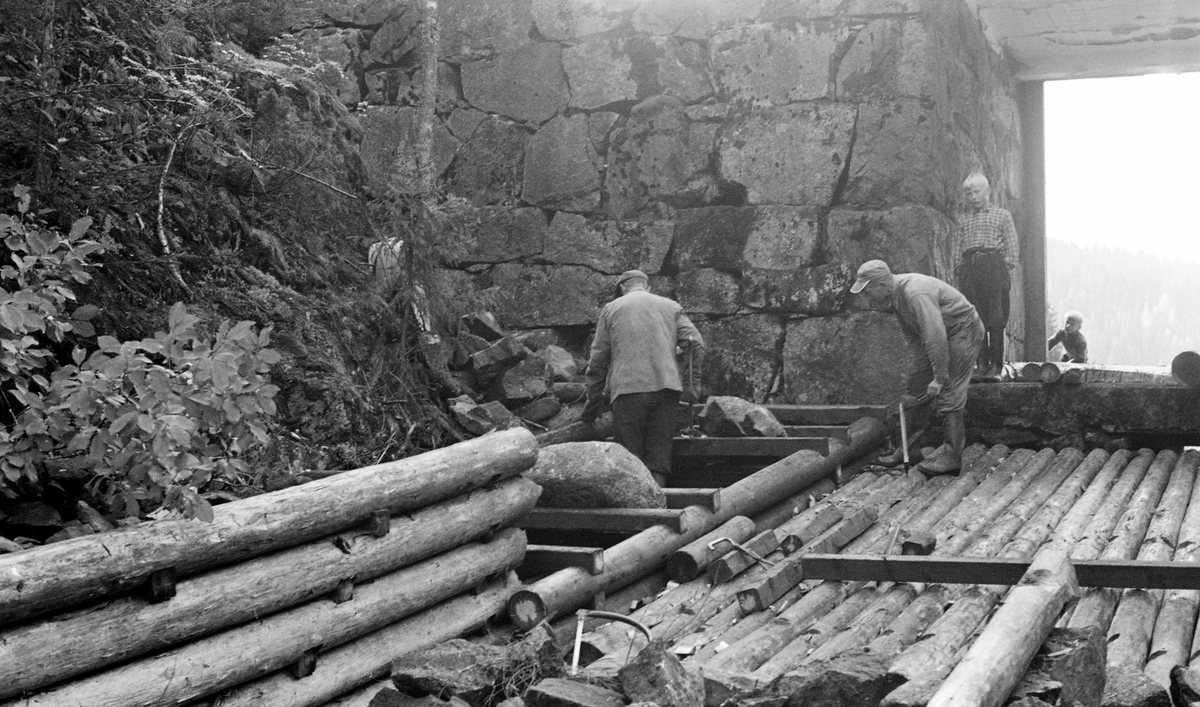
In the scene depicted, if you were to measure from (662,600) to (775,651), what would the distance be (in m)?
0.89

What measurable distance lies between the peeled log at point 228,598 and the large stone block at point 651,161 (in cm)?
521

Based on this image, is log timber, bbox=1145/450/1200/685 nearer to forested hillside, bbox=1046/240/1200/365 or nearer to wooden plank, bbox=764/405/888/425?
wooden plank, bbox=764/405/888/425

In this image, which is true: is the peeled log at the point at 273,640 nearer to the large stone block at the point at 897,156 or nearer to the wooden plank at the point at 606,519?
the wooden plank at the point at 606,519

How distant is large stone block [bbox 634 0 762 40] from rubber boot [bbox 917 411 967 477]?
12.0 feet

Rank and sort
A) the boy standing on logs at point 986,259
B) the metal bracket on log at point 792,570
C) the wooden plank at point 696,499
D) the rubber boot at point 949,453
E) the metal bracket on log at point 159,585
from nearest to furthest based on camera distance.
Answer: the metal bracket on log at point 159,585, the metal bracket on log at point 792,570, the wooden plank at point 696,499, the rubber boot at point 949,453, the boy standing on logs at point 986,259

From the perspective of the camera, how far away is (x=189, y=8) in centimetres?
646

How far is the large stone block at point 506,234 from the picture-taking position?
10711 mm

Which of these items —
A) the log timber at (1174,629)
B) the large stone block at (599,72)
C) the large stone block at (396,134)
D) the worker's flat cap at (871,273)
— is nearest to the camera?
the log timber at (1174,629)

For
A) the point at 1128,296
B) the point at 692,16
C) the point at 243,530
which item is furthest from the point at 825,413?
the point at 1128,296

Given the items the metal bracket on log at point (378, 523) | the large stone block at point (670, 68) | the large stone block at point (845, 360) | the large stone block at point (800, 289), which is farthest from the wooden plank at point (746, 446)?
the metal bracket on log at point (378, 523)

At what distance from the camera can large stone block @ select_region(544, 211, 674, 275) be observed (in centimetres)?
1034

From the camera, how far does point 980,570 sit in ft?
18.1

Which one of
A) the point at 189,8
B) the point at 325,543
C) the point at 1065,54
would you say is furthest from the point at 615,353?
the point at 1065,54

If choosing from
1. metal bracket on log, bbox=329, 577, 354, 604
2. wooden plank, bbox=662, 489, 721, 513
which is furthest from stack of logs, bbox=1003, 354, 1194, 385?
metal bracket on log, bbox=329, 577, 354, 604
